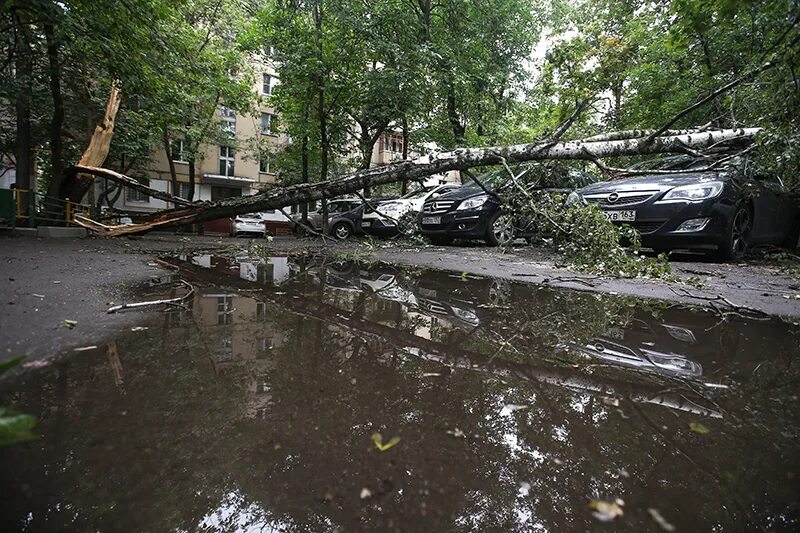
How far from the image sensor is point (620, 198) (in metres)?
5.68

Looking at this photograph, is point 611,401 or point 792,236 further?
point 792,236

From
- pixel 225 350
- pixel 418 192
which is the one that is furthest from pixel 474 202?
pixel 225 350

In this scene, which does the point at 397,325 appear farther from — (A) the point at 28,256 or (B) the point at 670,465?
(A) the point at 28,256

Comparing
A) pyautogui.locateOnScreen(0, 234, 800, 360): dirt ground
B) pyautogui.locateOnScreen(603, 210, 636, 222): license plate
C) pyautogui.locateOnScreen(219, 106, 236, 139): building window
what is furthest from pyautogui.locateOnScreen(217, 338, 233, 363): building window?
pyautogui.locateOnScreen(219, 106, 236, 139): building window

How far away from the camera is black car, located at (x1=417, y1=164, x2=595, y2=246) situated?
7.57m

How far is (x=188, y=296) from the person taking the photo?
3045 millimetres

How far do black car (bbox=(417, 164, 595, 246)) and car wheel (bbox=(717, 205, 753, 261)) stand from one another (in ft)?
8.29

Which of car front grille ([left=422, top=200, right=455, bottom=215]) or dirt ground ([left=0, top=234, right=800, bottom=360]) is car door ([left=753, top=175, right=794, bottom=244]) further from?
car front grille ([left=422, top=200, right=455, bottom=215])

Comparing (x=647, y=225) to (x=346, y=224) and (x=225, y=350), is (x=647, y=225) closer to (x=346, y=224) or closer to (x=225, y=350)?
(x=225, y=350)

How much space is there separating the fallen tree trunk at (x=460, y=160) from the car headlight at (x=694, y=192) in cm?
67

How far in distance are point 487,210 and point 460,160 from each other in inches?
70.3

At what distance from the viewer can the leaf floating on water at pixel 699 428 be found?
4.54 ft

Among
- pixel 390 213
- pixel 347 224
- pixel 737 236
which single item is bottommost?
pixel 737 236

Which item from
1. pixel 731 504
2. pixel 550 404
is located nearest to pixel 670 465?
pixel 731 504
